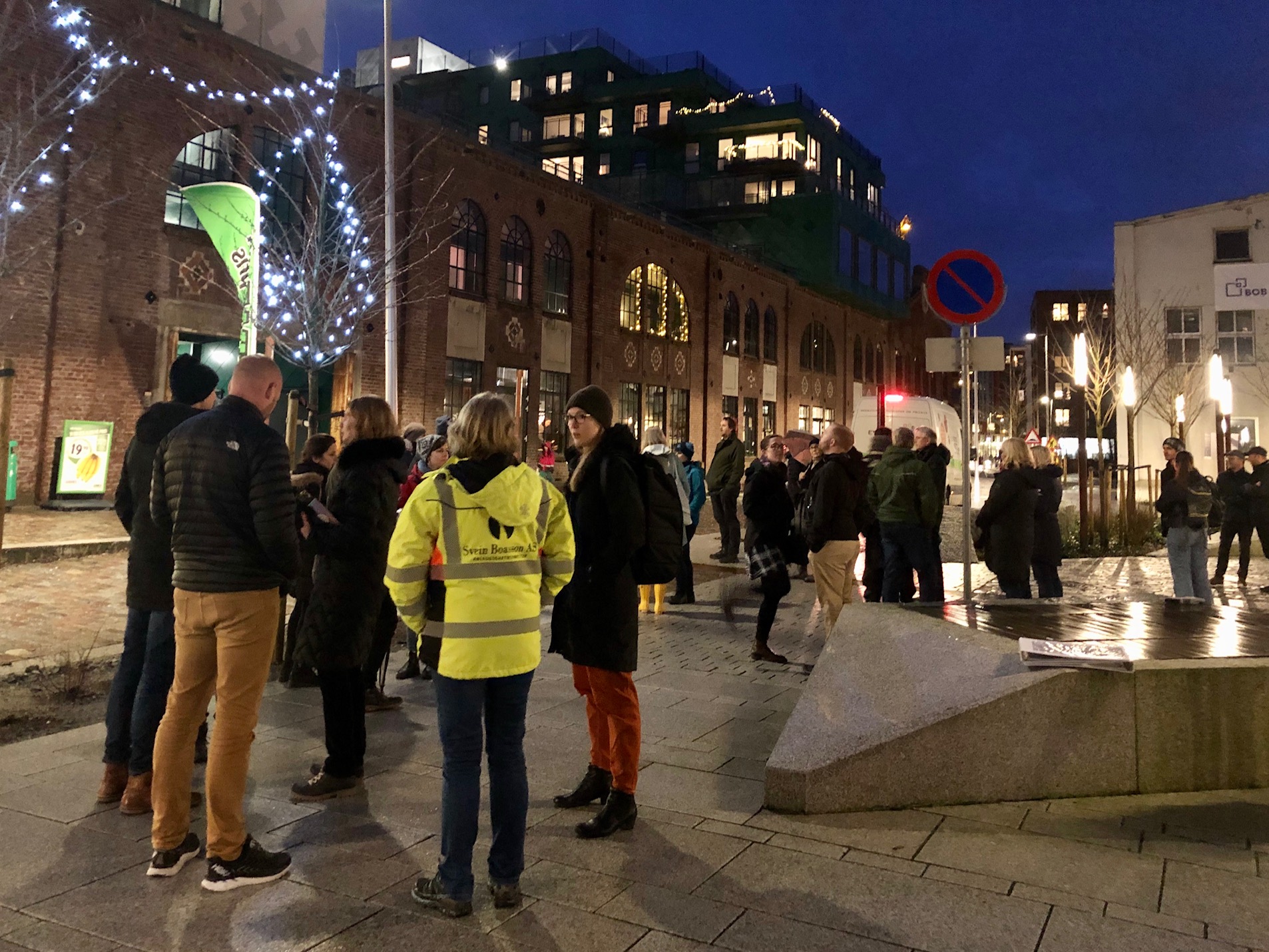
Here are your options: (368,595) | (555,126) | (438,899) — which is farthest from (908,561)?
(555,126)

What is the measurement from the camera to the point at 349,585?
4730 millimetres

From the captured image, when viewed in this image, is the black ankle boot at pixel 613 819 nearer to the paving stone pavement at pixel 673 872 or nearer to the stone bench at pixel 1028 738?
the paving stone pavement at pixel 673 872

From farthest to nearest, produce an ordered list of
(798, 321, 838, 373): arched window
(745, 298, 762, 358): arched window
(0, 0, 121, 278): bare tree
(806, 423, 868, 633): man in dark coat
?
1. (798, 321, 838, 373): arched window
2. (745, 298, 762, 358): arched window
3. (0, 0, 121, 278): bare tree
4. (806, 423, 868, 633): man in dark coat

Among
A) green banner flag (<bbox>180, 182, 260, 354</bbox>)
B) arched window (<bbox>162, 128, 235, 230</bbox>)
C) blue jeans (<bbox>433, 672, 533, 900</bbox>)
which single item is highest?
arched window (<bbox>162, 128, 235, 230</bbox>)

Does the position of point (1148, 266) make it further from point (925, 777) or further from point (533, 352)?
point (925, 777)

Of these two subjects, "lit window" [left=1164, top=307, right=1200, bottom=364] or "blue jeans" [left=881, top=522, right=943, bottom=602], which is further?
"lit window" [left=1164, top=307, right=1200, bottom=364]

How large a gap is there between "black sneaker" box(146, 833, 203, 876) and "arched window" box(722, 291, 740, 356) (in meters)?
37.2

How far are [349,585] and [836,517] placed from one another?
4.12 meters

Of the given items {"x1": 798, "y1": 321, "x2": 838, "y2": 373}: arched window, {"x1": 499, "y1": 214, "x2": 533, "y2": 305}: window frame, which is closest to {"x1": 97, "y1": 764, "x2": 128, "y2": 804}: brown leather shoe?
{"x1": 499, "y1": 214, "x2": 533, "y2": 305}: window frame

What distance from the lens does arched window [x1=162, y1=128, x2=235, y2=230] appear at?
19.3m

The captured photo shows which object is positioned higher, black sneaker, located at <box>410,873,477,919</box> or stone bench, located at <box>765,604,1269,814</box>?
stone bench, located at <box>765,604,1269,814</box>

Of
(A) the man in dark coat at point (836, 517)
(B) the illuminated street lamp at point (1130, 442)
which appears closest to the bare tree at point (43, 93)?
(A) the man in dark coat at point (836, 517)

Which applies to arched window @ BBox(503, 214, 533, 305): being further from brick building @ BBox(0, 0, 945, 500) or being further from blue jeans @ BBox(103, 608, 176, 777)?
blue jeans @ BBox(103, 608, 176, 777)

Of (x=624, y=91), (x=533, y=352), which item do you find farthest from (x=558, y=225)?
(x=624, y=91)
